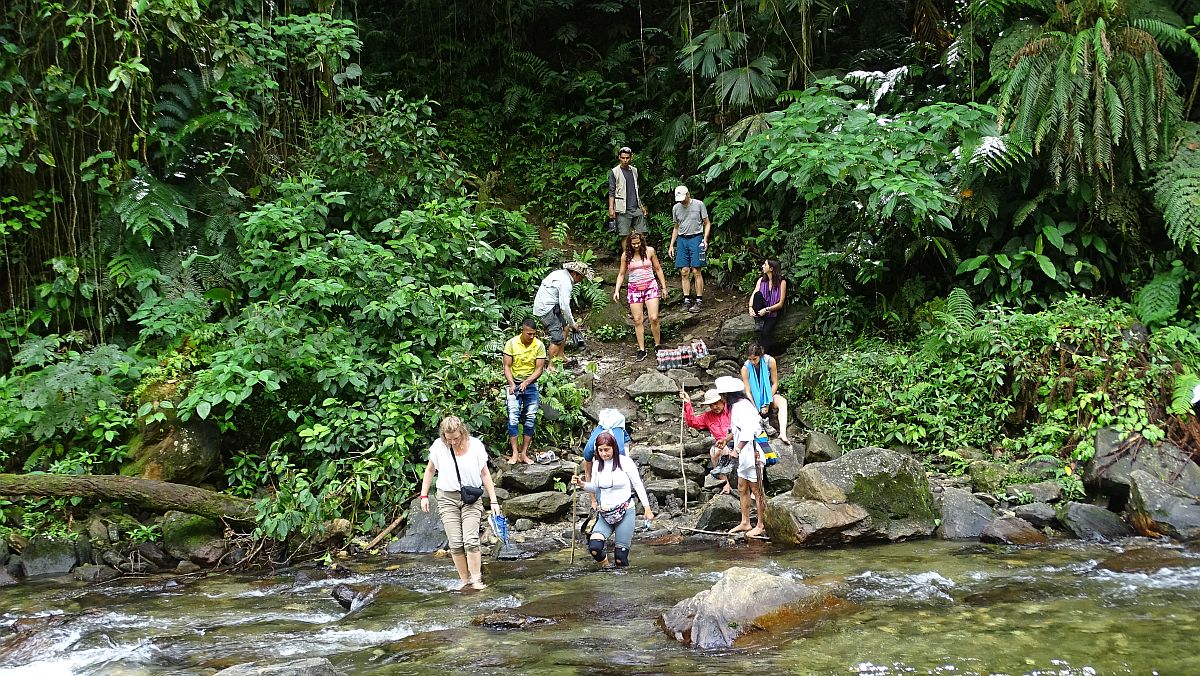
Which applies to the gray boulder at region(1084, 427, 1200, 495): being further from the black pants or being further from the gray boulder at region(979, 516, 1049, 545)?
the black pants

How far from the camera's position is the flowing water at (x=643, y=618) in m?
5.63

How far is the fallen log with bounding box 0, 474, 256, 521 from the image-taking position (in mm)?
9195

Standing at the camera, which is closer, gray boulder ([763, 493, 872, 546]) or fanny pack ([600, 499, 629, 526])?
fanny pack ([600, 499, 629, 526])

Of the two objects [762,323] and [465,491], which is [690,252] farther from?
[465,491]

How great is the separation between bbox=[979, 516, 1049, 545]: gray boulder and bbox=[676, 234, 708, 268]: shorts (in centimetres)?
636

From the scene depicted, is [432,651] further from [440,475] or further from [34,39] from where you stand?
[34,39]

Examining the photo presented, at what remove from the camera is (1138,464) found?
9.09m

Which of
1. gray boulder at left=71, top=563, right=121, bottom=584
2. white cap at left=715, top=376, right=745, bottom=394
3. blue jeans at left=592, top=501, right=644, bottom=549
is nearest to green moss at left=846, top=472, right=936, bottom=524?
white cap at left=715, top=376, right=745, bottom=394

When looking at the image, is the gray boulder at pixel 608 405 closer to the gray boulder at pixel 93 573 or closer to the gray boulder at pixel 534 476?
the gray boulder at pixel 534 476

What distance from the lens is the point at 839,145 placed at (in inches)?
443

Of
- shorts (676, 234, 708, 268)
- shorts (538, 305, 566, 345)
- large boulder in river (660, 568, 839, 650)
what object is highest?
shorts (676, 234, 708, 268)

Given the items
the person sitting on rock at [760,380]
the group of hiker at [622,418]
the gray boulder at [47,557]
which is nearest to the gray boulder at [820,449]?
the person sitting on rock at [760,380]

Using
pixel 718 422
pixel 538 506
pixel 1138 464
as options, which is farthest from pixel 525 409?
pixel 1138 464

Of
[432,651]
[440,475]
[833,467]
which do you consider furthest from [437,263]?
[432,651]
